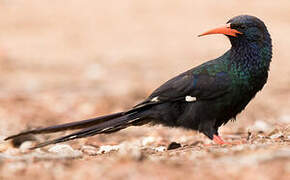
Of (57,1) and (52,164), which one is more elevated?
(57,1)


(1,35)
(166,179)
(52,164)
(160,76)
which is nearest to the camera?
(166,179)

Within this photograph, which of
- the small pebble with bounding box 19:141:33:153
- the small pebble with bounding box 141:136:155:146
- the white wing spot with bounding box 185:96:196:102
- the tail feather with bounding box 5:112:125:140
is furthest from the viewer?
the small pebble with bounding box 141:136:155:146

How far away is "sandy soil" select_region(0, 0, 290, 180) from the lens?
3.61 meters

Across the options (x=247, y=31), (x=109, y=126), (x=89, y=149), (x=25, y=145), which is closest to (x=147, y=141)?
(x=89, y=149)

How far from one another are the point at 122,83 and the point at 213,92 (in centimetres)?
533

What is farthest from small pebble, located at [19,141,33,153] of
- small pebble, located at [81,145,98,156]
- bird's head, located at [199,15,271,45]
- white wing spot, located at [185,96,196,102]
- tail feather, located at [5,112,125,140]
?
bird's head, located at [199,15,271,45]

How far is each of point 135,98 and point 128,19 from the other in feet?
27.7

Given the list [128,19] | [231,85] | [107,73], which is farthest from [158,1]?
[231,85]

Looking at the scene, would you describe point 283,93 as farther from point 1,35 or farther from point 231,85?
point 1,35

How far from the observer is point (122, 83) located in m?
10.4

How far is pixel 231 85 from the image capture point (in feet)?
16.8

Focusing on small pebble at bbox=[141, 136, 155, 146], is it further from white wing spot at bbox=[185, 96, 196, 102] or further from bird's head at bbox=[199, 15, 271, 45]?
bird's head at bbox=[199, 15, 271, 45]

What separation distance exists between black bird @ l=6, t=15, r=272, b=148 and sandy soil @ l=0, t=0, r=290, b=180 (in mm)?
258

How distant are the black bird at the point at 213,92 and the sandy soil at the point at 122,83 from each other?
0.85ft
